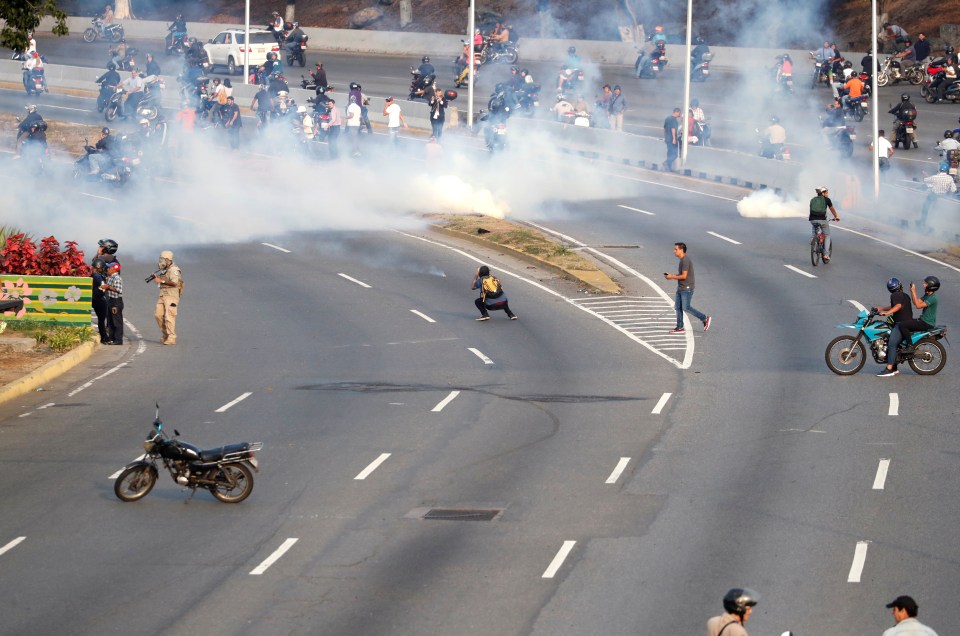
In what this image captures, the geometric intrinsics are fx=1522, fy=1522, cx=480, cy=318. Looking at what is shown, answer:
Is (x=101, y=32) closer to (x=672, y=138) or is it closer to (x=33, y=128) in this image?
(x=33, y=128)

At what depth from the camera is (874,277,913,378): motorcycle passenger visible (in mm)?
23969

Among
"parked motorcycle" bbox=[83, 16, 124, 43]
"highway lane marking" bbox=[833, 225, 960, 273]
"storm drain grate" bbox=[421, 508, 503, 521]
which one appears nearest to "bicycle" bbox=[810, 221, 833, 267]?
"highway lane marking" bbox=[833, 225, 960, 273]

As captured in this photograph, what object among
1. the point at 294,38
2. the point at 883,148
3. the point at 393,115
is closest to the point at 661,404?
the point at 883,148

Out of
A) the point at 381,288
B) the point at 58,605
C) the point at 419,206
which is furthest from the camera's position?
the point at 419,206

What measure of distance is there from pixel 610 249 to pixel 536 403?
14.3 m

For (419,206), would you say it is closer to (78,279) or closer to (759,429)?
(78,279)

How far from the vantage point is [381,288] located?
32656 millimetres

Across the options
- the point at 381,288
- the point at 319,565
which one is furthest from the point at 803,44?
the point at 319,565

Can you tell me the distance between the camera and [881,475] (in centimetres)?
1856

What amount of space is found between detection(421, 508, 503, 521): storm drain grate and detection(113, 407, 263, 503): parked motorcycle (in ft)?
6.99

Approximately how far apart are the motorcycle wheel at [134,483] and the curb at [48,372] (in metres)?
6.51

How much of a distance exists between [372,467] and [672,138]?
29.3 metres

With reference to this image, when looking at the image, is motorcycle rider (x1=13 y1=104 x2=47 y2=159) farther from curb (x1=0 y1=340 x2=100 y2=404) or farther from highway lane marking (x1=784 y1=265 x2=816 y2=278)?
highway lane marking (x1=784 y1=265 x2=816 y2=278)

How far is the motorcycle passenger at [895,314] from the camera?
78.6 ft
